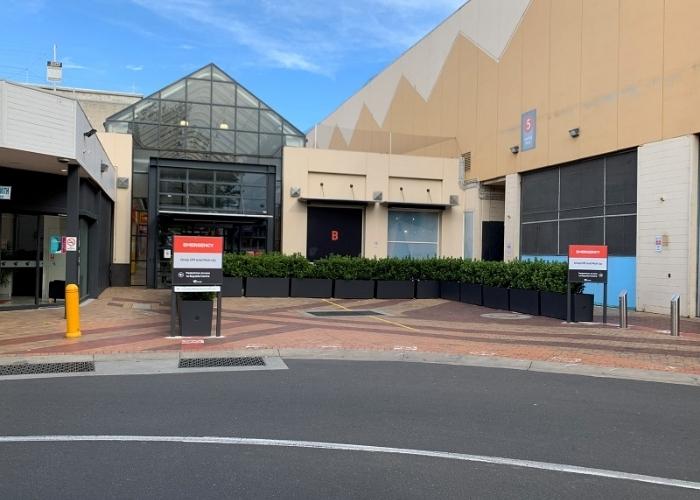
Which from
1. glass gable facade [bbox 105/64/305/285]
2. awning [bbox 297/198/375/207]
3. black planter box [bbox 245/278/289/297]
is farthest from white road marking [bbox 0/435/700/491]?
awning [bbox 297/198/375/207]

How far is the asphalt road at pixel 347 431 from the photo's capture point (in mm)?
4473

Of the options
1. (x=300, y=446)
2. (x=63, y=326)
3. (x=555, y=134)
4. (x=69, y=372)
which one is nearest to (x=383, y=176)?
(x=555, y=134)

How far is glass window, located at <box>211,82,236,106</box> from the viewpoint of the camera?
26.6 m

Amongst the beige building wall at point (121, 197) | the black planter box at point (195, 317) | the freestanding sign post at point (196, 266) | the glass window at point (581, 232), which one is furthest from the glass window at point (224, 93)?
the black planter box at point (195, 317)

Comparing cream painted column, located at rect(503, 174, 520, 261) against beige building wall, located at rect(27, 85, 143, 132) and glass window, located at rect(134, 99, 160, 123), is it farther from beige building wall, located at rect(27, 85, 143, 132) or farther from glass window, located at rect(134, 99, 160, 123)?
beige building wall, located at rect(27, 85, 143, 132)

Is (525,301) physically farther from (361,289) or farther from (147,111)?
(147,111)

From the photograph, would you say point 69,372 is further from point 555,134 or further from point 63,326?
point 555,134

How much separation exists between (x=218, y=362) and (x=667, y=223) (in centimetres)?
1426

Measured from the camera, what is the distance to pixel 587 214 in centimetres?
2150

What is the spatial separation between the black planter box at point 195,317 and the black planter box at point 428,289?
34.7ft

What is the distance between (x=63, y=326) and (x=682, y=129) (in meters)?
17.2

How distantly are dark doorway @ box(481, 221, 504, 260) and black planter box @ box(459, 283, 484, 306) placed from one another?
8599mm

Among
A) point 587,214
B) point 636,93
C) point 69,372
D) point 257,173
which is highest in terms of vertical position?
point 636,93

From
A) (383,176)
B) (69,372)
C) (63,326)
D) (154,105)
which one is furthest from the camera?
(383,176)
